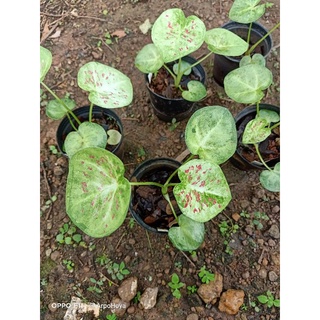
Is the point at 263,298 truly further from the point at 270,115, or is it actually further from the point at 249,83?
the point at 249,83

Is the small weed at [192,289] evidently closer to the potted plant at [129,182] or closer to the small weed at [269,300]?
the small weed at [269,300]

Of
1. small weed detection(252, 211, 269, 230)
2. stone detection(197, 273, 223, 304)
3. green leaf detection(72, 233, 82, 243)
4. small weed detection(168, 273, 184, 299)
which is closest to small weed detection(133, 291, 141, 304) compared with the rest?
small weed detection(168, 273, 184, 299)

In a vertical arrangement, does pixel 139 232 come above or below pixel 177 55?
below

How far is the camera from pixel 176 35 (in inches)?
49.2

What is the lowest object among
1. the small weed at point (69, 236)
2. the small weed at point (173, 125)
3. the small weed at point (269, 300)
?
the small weed at point (269, 300)

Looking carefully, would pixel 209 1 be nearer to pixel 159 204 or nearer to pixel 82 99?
pixel 82 99

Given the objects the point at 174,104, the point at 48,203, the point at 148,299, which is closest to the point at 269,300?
the point at 148,299

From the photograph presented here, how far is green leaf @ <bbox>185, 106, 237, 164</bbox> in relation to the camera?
1093 millimetres

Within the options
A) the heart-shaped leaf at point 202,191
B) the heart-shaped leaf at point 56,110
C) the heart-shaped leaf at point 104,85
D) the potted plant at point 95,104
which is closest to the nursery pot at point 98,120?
the potted plant at point 95,104

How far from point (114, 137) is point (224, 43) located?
2.09 feet

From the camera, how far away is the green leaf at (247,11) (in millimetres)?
1519

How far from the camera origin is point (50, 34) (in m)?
2.02

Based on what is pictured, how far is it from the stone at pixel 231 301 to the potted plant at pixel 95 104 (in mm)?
844

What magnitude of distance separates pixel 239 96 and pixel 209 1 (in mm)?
1109
